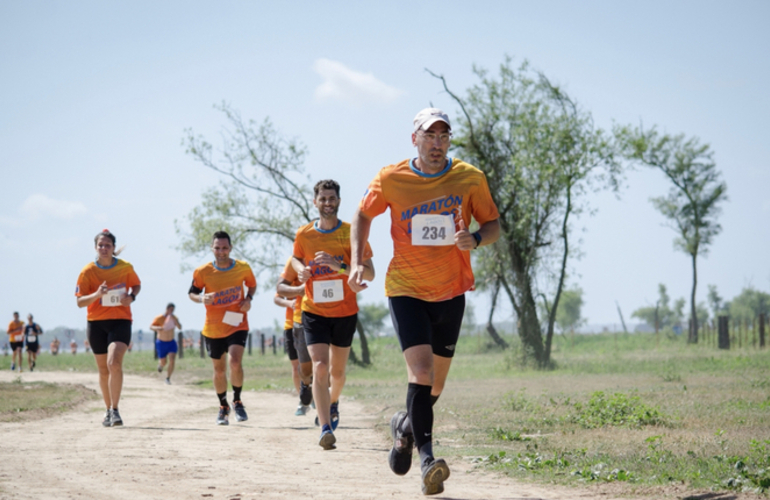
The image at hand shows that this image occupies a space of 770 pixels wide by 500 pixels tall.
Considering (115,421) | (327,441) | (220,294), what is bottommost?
(115,421)

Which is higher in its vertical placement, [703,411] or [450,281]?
[450,281]

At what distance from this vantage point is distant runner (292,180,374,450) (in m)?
8.18

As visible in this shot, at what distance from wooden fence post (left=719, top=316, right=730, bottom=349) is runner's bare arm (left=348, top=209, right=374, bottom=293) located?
115 ft

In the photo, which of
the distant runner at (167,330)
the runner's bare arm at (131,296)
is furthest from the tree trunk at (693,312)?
the runner's bare arm at (131,296)

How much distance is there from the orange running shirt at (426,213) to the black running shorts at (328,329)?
2600 millimetres

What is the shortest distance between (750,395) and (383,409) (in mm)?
5834

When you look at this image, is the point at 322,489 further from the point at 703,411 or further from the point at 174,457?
the point at 703,411

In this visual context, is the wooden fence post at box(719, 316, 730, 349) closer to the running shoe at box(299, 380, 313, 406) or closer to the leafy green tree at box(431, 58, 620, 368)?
the leafy green tree at box(431, 58, 620, 368)

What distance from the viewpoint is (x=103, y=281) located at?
10992mm

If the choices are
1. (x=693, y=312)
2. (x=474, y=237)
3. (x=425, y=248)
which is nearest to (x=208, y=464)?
(x=425, y=248)

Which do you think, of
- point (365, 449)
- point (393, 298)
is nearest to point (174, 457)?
point (365, 449)

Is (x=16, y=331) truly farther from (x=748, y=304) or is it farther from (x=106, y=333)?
(x=748, y=304)

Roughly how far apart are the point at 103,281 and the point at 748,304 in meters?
108

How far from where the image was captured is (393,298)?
5.67 m
